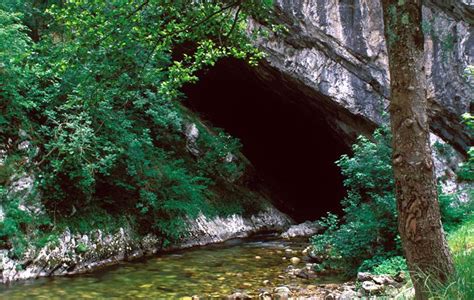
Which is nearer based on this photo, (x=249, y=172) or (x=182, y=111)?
(x=182, y=111)

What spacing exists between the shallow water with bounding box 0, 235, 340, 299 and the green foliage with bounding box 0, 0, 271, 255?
3.04 ft

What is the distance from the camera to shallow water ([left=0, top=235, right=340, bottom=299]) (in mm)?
5762

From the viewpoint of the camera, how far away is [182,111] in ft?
43.2

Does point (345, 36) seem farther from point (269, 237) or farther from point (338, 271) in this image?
point (338, 271)

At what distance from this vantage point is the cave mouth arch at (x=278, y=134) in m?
14.8

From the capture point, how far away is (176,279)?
21.9 ft

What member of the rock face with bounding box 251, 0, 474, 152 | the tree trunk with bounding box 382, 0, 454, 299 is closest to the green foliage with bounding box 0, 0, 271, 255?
the tree trunk with bounding box 382, 0, 454, 299

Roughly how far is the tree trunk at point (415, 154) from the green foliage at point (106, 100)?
1.84 m

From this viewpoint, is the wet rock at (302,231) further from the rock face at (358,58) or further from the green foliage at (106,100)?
the rock face at (358,58)

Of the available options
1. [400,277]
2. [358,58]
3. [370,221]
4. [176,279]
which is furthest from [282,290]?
[358,58]

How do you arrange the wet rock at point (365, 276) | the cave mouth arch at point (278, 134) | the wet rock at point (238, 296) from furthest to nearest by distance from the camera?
the cave mouth arch at point (278, 134)
the wet rock at point (238, 296)
the wet rock at point (365, 276)

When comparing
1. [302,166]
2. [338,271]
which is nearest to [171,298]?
[338,271]

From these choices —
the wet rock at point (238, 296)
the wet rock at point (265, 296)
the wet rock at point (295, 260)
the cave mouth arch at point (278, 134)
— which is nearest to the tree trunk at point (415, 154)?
the wet rock at point (265, 296)

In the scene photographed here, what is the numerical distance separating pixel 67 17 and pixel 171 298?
145 inches
